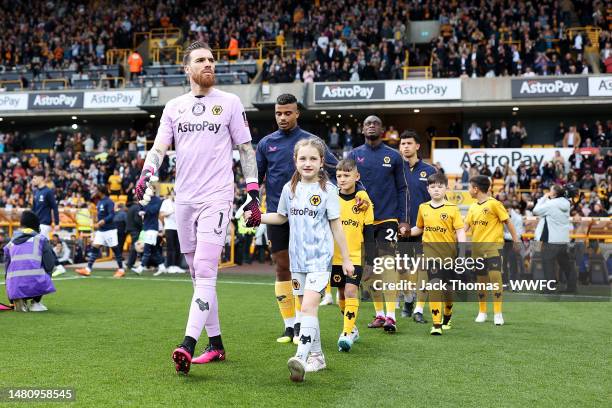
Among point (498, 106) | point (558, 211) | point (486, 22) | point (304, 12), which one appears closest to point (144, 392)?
point (558, 211)

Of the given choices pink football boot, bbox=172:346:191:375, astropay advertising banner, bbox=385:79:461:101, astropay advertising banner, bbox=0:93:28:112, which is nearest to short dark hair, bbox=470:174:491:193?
pink football boot, bbox=172:346:191:375

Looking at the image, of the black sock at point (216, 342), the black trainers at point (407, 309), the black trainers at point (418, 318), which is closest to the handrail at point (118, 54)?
the black trainers at point (407, 309)

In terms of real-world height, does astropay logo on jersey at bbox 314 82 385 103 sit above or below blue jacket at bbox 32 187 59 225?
above

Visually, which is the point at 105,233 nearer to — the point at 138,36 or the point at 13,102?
the point at 13,102

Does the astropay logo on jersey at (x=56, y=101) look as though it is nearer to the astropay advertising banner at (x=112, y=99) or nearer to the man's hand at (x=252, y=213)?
the astropay advertising banner at (x=112, y=99)

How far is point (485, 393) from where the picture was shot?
15.7 feet

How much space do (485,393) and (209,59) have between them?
3224 mm

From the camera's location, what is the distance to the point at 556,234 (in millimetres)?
13984

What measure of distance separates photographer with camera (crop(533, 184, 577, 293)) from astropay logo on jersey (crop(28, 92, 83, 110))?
26.3m

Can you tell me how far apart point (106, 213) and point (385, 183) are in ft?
31.6

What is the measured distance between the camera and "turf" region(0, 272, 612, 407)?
4.60 m

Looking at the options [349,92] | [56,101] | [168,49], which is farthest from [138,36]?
[349,92]

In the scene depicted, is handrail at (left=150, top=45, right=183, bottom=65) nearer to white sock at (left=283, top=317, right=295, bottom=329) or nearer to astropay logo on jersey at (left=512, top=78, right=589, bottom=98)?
astropay logo on jersey at (left=512, top=78, right=589, bottom=98)

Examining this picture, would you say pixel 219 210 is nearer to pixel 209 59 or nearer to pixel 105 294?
pixel 209 59
